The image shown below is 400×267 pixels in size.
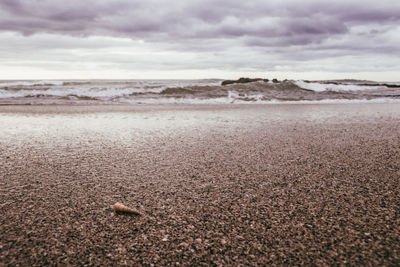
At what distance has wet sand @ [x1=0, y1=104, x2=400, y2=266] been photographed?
118 centimetres

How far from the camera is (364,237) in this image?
1.27m

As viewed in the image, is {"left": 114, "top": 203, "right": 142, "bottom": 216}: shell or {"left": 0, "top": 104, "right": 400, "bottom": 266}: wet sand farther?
{"left": 114, "top": 203, "right": 142, "bottom": 216}: shell

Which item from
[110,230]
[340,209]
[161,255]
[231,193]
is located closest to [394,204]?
[340,209]

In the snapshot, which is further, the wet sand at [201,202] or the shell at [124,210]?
the shell at [124,210]

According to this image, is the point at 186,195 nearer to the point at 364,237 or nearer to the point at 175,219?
the point at 175,219

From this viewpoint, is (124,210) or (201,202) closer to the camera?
(124,210)

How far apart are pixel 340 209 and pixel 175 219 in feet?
2.77

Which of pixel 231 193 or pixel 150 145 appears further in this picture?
pixel 150 145

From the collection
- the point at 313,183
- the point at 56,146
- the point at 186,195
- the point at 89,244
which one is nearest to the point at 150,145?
the point at 56,146

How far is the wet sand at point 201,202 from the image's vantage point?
118 centimetres

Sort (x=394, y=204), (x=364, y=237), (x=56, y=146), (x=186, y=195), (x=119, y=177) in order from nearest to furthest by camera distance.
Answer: (x=364, y=237), (x=394, y=204), (x=186, y=195), (x=119, y=177), (x=56, y=146)

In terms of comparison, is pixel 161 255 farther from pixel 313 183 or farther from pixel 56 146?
pixel 56 146

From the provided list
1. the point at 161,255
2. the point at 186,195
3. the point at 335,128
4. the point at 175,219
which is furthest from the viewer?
the point at 335,128

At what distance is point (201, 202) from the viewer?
167cm
